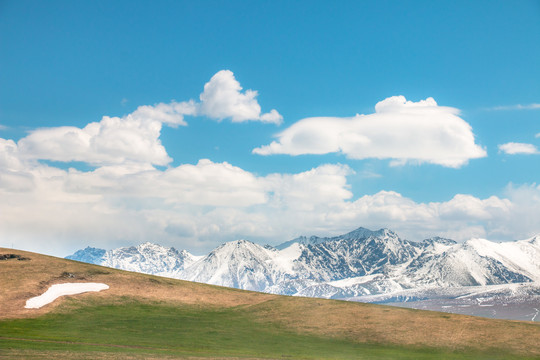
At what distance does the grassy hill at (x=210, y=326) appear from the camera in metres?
75.3

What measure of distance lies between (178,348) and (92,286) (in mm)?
56534

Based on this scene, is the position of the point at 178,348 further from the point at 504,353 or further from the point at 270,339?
the point at 504,353

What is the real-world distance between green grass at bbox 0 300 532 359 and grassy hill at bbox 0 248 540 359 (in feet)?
0.55

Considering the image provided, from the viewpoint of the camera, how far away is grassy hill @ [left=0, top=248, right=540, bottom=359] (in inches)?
2965

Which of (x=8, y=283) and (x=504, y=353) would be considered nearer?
(x=504, y=353)

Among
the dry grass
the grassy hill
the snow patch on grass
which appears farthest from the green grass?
the dry grass

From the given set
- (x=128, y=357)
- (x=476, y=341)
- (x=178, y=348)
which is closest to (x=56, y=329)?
(x=178, y=348)

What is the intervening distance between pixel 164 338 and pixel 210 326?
1753 cm

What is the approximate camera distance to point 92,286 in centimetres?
12331

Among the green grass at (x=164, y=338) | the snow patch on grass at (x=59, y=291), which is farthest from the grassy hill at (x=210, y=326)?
the snow patch on grass at (x=59, y=291)

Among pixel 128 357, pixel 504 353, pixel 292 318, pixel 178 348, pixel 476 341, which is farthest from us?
pixel 292 318

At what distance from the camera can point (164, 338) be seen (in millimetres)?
83938

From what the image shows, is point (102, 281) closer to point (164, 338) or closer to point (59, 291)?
point (59, 291)

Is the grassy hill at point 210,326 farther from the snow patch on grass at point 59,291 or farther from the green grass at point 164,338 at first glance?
the snow patch on grass at point 59,291
